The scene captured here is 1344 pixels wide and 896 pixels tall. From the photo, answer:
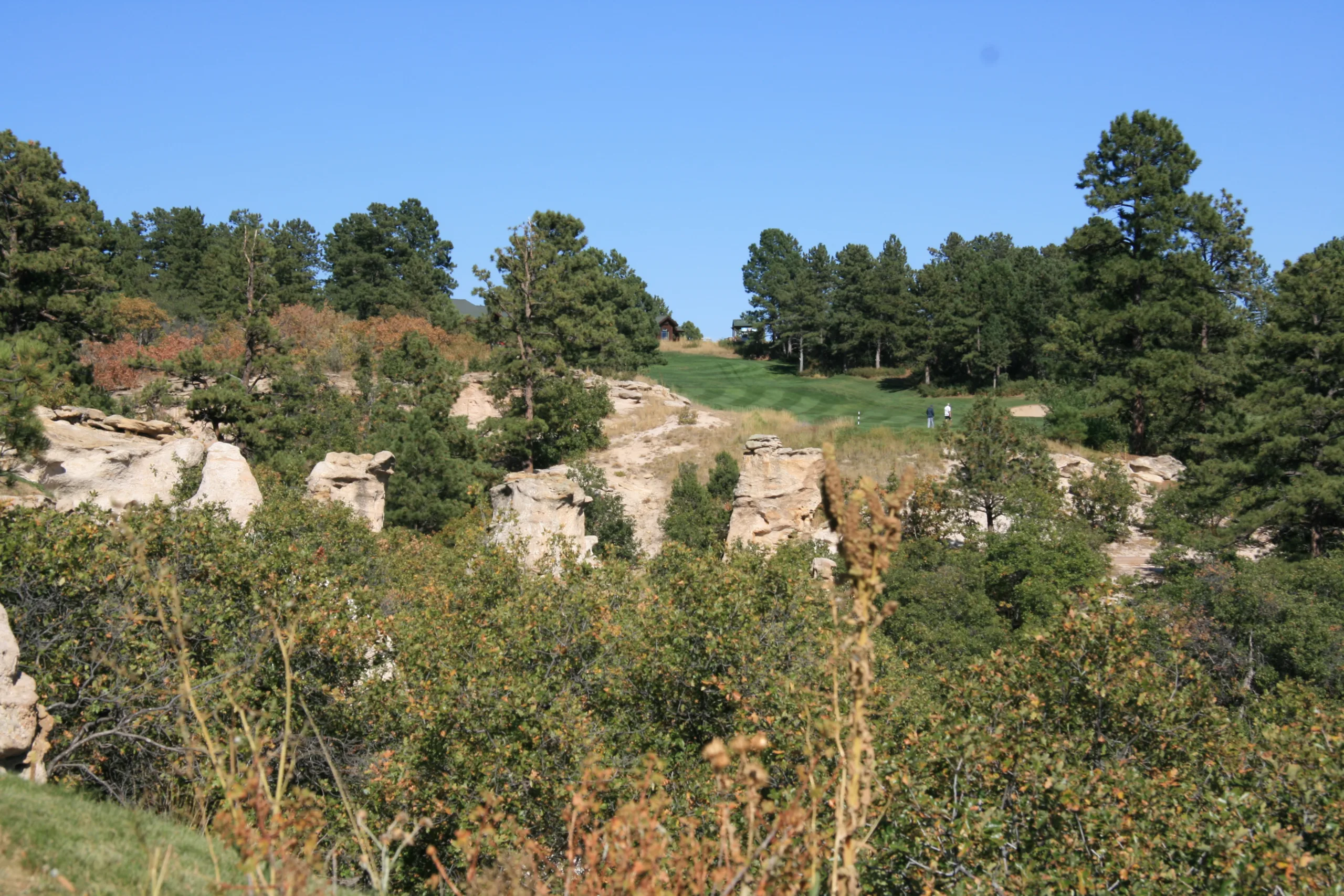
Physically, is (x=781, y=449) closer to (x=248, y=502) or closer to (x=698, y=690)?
(x=248, y=502)

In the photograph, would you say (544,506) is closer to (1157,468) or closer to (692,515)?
(692,515)

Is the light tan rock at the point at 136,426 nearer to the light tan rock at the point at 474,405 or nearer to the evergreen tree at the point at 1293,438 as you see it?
the light tan rock at the point at 474,405

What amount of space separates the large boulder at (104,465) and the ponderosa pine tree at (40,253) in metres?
9.71

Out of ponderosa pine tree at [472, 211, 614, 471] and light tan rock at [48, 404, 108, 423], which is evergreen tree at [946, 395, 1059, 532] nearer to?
ponderosa pine tree at [472, 211, 614, 471]

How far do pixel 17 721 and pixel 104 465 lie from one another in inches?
598

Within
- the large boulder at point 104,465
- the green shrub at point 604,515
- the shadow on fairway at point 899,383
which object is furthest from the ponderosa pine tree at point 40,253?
the shadow on fairway at point 899,383

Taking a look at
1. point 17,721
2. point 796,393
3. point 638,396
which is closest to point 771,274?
point 796,393

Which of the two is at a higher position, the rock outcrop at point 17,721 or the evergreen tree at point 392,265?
the evergreen tree at point 392,265

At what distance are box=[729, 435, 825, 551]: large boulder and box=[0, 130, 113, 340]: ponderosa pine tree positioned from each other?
2376 centimetres

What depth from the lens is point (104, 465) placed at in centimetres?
2262

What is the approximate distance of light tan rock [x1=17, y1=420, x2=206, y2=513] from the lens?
21312 mm

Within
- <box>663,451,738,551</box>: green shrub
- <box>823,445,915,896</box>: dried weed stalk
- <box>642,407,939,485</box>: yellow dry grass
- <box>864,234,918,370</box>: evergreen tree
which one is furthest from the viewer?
<box>864,234,918,370</box>: evergreen tree

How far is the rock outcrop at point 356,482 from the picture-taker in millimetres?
30594

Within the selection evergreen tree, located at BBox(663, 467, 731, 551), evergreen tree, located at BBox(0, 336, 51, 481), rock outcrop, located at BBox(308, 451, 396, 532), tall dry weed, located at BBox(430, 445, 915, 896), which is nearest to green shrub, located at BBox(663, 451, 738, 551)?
evergreen tree, located at BBox(663, 467, 731, 551)
